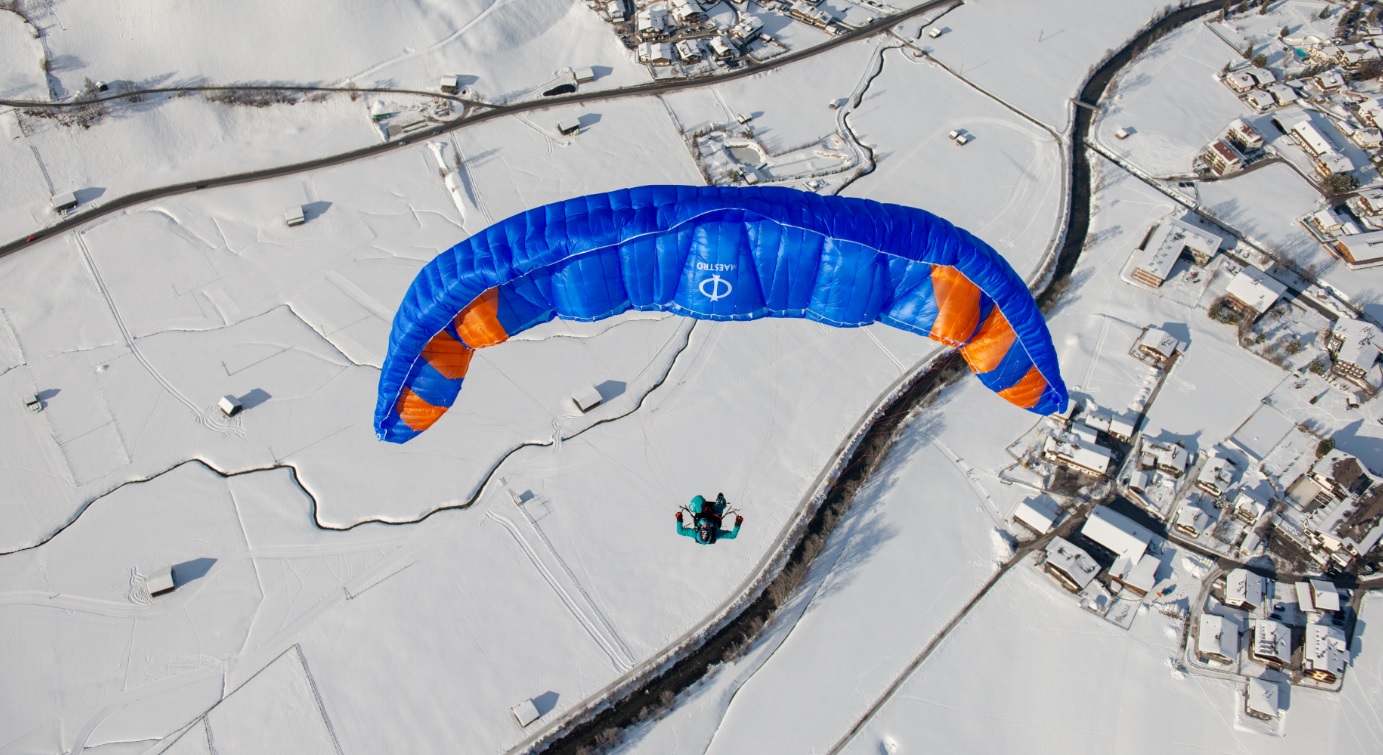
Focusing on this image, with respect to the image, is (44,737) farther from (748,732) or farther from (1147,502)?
(1147,502)

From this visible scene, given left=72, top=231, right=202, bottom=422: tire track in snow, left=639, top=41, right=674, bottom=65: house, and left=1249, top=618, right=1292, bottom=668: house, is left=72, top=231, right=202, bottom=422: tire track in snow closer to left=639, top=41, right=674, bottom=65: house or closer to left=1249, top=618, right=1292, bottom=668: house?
left=639, top=41, right=674, bottom=65: house

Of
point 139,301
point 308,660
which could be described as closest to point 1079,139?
point 308,660

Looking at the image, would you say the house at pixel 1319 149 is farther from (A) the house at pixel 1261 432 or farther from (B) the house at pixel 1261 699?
(B) the house at pixel 1261 699

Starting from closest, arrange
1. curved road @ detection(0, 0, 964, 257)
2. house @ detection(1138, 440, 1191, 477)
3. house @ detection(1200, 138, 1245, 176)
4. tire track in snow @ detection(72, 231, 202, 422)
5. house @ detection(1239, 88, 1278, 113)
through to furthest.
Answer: house @ detection(1138, 440, 1191, 477), tire track in snow @ detection(72, 231, 202, 422), curved road @ detection(0, 0, 964, 257), house @ detection(1200, 138, 1245, 176), house @ detection(1239, 88, 1278, 113)

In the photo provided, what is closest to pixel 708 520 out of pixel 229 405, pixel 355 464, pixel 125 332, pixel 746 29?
pixel 355 464

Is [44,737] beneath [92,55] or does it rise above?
beneath

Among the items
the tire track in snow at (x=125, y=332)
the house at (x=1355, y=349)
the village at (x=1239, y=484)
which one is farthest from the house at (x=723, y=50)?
the house at (x=1355, y=349)

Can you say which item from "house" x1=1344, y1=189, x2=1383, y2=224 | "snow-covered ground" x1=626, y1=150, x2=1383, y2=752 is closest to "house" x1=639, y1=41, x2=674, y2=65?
"snow-covered ground" x1=626, y1=150, x2=1383, y2=752
